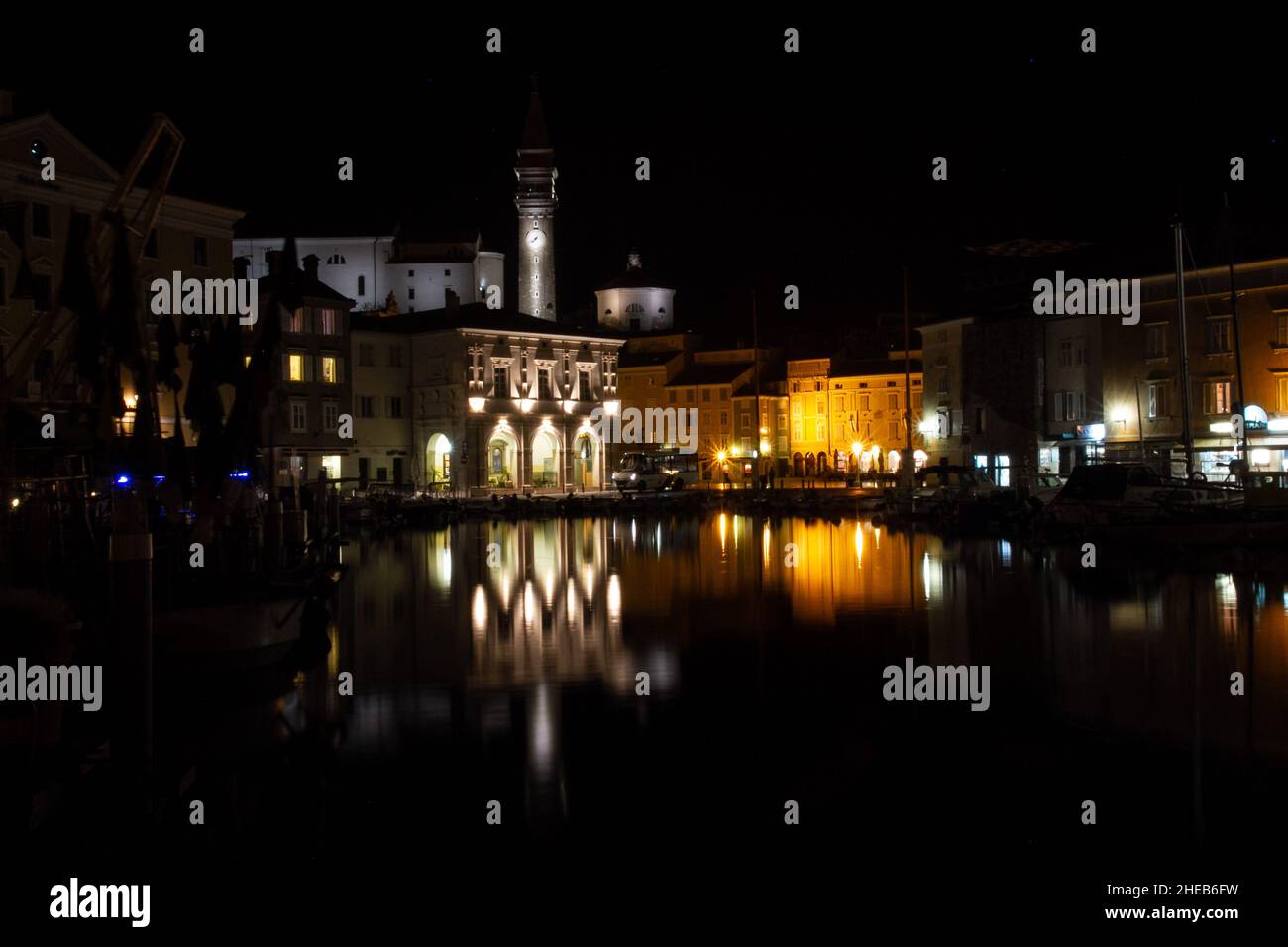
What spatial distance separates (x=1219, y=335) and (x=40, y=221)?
145ft

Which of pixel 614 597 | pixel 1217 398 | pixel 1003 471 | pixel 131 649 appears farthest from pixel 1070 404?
pixel 131 649

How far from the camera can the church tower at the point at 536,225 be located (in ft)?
347

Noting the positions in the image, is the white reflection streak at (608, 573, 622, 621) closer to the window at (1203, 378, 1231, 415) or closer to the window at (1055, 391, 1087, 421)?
the window at (1203, 378, 1231, 415)

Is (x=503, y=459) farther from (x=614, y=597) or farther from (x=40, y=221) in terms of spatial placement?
(x=614, y=597)

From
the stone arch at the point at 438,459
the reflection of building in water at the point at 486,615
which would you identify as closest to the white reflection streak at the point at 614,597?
the reflection of building in water at the point at 486,615

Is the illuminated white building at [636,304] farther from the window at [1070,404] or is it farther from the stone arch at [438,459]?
the window at [1070,404]

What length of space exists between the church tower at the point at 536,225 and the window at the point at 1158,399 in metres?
54.0

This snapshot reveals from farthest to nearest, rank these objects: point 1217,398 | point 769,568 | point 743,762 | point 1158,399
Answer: point 1158,399 < point 1217,398 < point 769,568 < point 743,762

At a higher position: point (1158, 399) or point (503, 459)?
point (1158, 399)

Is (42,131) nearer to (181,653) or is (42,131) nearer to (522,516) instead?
(522,516)

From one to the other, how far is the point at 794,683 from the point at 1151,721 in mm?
4402

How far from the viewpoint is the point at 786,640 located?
69.3ft

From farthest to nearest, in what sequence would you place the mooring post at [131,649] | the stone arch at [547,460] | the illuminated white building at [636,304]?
the illuminated white building at [636,304] → the stone arch at [547,460] → the mooring post at [131,649]
